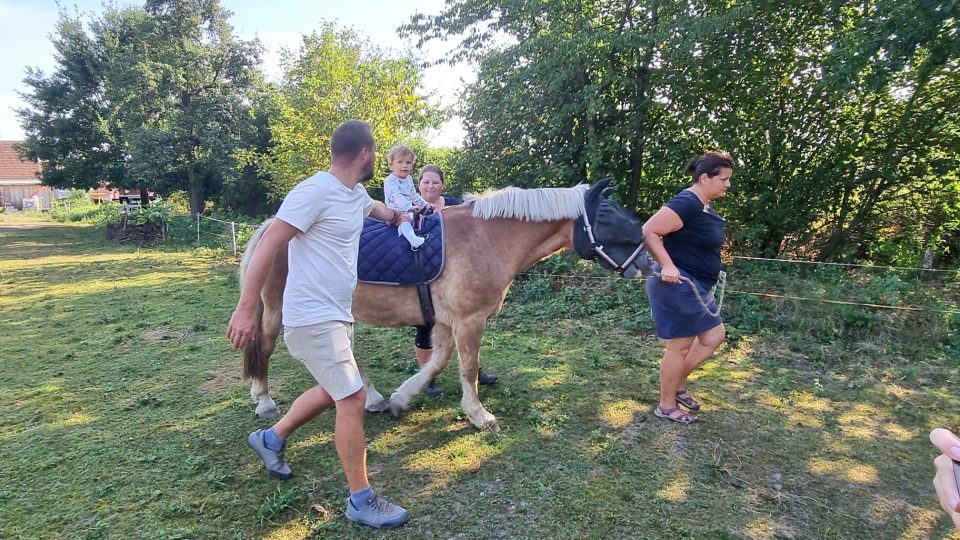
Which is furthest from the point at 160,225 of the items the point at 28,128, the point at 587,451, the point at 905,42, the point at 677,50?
the point at 905,42

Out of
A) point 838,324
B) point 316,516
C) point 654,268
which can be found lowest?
point 316,516

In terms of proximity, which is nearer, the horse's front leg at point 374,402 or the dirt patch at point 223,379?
the horse's front leg at point 374,402

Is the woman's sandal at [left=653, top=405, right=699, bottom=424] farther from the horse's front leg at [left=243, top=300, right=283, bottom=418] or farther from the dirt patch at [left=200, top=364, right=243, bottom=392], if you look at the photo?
the dirt patch at [left=200, top=364, right=243, bottom=392]

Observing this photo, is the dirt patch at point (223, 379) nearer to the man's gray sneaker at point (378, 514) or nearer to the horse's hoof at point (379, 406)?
the horse's hoof at point (379, 406)

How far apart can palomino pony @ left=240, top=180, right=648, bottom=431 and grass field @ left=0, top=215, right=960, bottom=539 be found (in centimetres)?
44

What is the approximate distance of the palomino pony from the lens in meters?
3.45

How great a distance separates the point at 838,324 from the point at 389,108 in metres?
10.3

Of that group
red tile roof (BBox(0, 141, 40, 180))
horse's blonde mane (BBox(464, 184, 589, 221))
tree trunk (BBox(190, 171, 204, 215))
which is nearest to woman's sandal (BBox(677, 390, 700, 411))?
horse's blonde mane (BBox(464, 184, 589, 221))

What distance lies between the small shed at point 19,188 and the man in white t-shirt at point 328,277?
167 ft

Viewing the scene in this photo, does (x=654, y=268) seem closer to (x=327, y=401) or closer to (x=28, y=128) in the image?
(x=327, y=401)

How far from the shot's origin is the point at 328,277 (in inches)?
91.6

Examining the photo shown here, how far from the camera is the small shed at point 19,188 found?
40844 mm

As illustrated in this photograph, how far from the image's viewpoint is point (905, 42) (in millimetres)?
4809

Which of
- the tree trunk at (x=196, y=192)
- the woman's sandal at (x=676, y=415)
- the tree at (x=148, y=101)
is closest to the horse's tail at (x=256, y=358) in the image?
the woman's sandal at (x=676, y=415)
